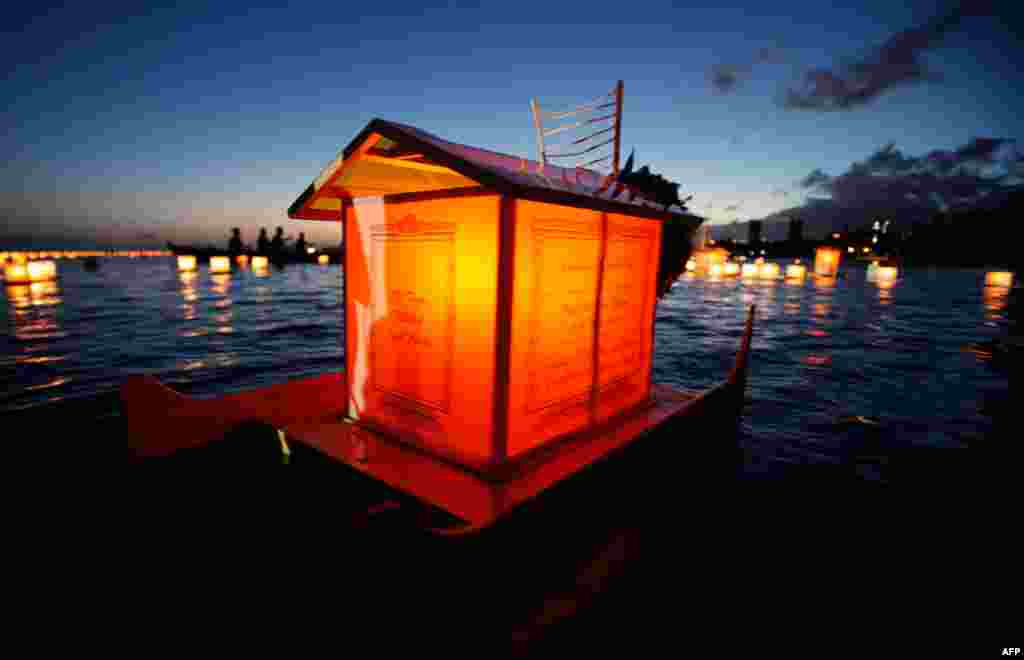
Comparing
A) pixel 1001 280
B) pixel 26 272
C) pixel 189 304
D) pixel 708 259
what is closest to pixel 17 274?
pixel 26 272

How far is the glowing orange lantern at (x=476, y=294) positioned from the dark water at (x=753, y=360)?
14.7 ft

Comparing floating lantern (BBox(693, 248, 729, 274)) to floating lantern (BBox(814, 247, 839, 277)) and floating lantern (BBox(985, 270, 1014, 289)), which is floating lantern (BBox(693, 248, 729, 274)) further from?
floating lantern (BBox(985, 270, 1014, 289))

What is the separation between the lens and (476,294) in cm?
494

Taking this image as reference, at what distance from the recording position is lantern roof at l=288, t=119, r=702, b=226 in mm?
4371

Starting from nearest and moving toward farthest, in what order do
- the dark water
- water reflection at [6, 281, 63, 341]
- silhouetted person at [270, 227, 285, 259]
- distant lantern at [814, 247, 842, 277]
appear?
the dark water, water reflection at [6, 281, 63, 341], distant lantern at [814, 247, 842, 277], silhouetted person at [270, 227, 285, 259]

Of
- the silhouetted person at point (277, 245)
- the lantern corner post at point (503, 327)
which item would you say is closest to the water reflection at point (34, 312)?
the lantern corner post at point (503, 327)

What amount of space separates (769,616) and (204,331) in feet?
72.2

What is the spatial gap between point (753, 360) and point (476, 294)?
46.0 ft

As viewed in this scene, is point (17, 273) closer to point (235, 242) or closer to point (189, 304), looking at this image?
point (189, 304)

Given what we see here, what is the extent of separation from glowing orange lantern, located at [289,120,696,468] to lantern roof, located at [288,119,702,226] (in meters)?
0.02

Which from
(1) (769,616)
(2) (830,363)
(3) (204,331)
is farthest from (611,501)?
(3) (204,331)

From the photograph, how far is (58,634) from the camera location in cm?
398

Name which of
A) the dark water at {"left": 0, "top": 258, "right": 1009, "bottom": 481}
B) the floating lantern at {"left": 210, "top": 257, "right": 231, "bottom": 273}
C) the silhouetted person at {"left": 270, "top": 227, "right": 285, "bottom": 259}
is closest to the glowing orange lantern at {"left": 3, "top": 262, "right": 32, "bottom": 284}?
the dark water at {"left": 0, "top": 258, "right": 1009, "bottom": 481}

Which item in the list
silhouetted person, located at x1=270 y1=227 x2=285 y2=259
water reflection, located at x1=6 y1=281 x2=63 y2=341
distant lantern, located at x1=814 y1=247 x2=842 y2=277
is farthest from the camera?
silhouetted person, located at x1=270 y1=227 x2=285 y2=259
